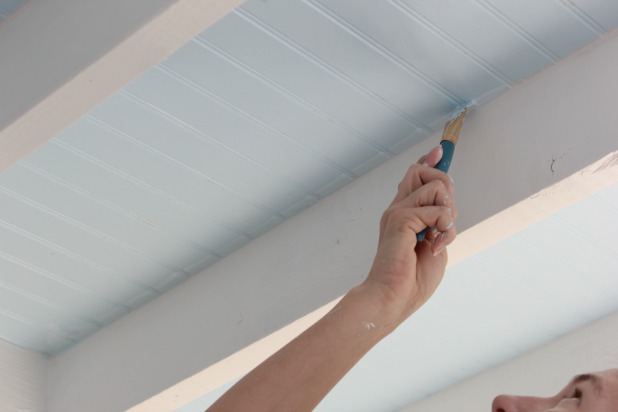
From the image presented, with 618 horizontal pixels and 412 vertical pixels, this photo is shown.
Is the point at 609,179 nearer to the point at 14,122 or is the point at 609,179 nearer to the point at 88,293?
the point at 14,122

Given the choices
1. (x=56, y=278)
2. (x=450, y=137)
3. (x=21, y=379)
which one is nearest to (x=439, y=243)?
(x=450, y=137)

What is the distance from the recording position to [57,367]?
3.28 meters

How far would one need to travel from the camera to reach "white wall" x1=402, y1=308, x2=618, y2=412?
315 cm

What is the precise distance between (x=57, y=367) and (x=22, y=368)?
0.34 feet

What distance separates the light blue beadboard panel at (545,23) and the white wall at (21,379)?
5.90 feet

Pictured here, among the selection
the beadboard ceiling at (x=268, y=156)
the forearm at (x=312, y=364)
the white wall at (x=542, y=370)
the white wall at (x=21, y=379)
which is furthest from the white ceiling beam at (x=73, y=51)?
the white wall at (x=542, y=370)

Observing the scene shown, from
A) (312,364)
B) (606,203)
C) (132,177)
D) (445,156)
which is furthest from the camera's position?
(606,203)

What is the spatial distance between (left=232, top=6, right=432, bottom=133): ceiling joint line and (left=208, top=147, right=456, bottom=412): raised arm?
627 mm

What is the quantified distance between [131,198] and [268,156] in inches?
14.7

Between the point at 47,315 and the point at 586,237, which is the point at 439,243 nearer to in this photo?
the point at 586,237

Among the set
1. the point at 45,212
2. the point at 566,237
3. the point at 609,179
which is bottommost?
the point at 609,179

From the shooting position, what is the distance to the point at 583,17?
85.5 inches

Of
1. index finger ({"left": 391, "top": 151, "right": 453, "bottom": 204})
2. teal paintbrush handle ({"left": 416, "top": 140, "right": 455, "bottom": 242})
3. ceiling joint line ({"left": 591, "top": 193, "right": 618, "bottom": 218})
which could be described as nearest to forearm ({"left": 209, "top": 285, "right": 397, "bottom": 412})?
index finger ({"left": 391, "top": 151, "right": 453, "bottom": 204})

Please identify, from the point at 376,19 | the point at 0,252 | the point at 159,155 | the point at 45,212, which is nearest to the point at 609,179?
the point at 376,19
